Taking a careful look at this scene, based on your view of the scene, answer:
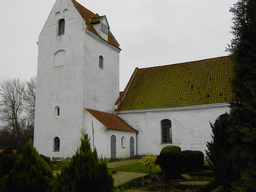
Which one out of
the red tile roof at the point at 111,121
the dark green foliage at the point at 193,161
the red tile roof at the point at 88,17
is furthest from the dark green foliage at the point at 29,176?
the red tile roof at the point at 88,17

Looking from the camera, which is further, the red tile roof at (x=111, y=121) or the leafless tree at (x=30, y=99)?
the leafless tree at (x=30, y=99)

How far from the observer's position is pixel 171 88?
1984 centimetres

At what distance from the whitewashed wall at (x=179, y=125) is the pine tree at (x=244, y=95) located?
1189cm

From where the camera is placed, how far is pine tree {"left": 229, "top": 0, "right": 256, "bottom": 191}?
4508mm

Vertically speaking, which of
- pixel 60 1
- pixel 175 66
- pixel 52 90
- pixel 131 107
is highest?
pixel 60 1

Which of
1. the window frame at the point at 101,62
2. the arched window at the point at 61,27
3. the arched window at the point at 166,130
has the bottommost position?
the arched window at the point at 166,130

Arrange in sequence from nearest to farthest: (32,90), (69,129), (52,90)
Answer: (69,129) → (52,90) → (32,90)

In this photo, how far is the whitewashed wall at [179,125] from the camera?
17.1 metres

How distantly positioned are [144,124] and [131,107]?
6.12 feet

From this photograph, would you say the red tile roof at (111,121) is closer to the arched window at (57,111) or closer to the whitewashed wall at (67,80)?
the whitewashed wall at (67,80)

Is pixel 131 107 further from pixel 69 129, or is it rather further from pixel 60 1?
pixel 60 1

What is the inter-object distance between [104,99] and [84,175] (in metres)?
15.6

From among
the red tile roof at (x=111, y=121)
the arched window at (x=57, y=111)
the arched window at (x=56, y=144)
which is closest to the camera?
the red tile roof at (x=111, y=121)

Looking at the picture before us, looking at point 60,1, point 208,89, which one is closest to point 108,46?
point 60,1
